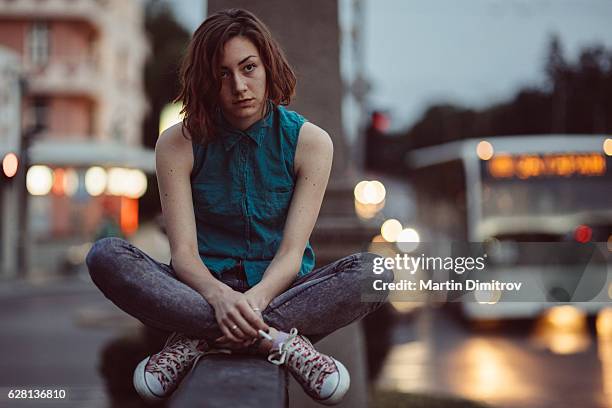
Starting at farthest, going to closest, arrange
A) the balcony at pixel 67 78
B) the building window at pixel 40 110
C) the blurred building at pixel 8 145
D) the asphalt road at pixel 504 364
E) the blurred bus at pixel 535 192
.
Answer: the building window at pixel 40 110
the balcony at pixel 67 78
the blurred building at pixel 8 145
the blurred bus at pixel 535 192
the asphalt road at pixel 504 364

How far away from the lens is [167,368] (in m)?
2.54

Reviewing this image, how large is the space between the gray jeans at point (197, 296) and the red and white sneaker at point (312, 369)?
0.36ft

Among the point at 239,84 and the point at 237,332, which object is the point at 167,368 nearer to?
the point at 237,332

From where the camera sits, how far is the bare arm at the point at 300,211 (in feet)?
8.70

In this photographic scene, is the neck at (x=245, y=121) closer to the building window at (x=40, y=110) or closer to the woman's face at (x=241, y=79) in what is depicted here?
the woman's face at (x=241, y=79)

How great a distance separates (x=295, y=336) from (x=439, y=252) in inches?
44.7

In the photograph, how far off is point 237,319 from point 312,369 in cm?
26

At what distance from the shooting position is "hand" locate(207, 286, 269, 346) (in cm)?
246

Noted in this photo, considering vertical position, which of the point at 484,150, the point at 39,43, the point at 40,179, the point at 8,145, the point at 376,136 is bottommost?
the point at 484,150

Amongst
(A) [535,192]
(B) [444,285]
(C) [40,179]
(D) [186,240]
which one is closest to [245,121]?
(D) [186,240]

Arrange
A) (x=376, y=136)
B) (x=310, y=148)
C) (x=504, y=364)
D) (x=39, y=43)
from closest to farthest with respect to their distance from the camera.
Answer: (x=310, y=148) < (x=504, y=364) < (x=376, y=136) < (x=39, y=43)

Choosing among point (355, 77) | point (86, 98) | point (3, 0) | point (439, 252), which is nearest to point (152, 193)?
point (86, 98)

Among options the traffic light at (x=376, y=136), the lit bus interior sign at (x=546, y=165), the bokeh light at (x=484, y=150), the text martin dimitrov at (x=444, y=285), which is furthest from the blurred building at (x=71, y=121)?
the text martin dimitrov at (x=444, y=285)

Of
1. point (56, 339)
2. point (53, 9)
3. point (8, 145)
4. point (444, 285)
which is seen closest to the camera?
point (444, 285)
